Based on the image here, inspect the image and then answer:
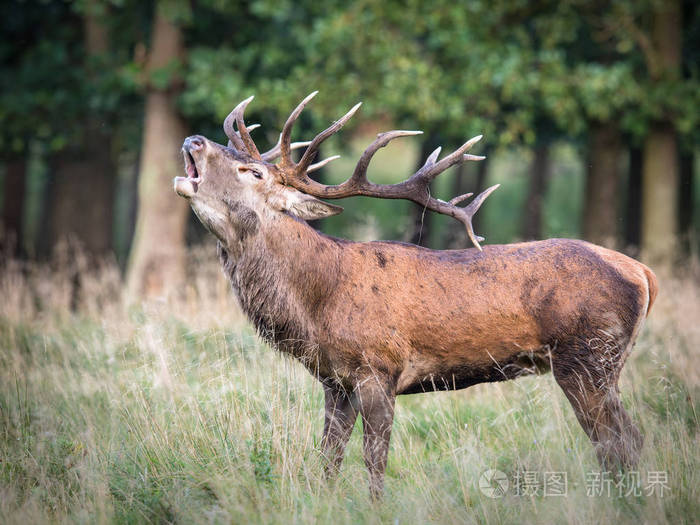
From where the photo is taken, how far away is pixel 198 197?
4.68 meters

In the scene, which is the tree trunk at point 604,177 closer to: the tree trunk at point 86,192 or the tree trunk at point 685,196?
the tree trunk at point 685,196

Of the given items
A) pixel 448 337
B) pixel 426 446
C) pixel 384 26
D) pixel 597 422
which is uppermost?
pixel 384 26

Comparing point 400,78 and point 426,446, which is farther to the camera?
point 400,78

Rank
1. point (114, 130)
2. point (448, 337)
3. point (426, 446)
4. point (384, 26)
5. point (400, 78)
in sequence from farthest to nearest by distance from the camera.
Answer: point (114, 130) → point (384, 26) → point (400, 78) → point (426, 446) → point (448, 337)

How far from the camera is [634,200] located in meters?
14.9

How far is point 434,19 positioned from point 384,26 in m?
0.81

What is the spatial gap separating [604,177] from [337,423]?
9.25m

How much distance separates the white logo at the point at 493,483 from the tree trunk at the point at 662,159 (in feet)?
26.5

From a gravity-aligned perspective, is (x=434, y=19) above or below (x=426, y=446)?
above

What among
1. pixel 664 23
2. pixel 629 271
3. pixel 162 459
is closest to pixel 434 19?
pixel 664 23

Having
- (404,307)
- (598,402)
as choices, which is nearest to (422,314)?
(404,307)

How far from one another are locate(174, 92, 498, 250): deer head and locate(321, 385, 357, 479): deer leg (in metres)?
1.13

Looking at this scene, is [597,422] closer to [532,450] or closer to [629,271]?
[532,450]

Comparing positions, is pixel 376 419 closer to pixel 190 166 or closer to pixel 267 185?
pixel 267 185
